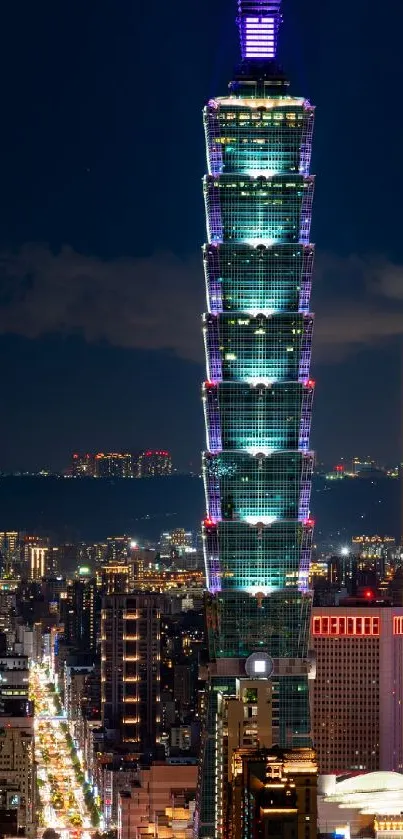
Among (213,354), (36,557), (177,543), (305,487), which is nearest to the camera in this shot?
(213,354)

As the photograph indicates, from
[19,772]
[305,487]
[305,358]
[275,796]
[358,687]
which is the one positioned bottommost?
[275,796]

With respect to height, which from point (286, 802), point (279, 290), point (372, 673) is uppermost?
point (279, 290)

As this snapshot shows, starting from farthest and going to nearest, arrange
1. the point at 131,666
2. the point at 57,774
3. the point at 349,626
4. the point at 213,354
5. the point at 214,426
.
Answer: the point at 131,666 → the point at 57,774 → the point at 349,626 → the point at 213,354 → the point at 214,426

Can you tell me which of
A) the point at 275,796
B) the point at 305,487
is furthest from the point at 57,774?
the point at 275,796

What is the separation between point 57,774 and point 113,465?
16917mm

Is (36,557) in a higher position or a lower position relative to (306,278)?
higher

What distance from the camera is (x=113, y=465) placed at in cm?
5228

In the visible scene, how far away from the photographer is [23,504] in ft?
190

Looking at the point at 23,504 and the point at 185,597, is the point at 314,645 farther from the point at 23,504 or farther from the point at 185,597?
the point at 23,504

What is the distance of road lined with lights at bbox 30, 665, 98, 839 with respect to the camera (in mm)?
31230

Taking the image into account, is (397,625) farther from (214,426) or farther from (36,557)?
(36,557)

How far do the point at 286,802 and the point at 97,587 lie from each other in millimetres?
32086

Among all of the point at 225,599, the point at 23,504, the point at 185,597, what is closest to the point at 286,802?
the point at 225,599

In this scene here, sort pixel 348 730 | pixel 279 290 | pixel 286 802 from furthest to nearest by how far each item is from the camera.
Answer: pixel 348 730, pixel 279 290, pixel 286 802
